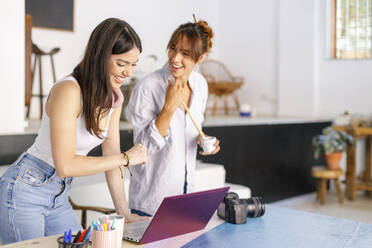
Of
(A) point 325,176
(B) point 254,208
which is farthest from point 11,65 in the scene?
(A) point 325,176

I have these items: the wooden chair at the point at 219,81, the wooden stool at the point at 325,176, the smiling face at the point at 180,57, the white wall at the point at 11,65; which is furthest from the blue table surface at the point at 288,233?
the wooden chair at the point at 219,81

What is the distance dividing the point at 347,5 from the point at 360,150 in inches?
75.7

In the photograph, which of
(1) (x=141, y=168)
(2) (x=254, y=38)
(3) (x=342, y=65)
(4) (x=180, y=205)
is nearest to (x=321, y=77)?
(3) (x=342, y=65)

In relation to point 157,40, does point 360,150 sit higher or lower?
lower

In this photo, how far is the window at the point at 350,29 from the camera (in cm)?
604

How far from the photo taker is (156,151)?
201 centimetres

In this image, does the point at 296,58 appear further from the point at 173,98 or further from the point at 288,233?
the point at 288,233

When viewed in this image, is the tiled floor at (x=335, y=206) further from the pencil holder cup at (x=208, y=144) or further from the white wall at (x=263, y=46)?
the pencil holder cup at (x=208, y=144)

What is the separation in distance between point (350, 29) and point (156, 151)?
4971 millimetres

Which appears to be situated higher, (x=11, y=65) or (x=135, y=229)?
(x=11, y=65)

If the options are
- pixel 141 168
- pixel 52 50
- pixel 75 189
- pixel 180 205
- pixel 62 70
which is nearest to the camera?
pixel 180 205

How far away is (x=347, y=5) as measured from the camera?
6.21 meters

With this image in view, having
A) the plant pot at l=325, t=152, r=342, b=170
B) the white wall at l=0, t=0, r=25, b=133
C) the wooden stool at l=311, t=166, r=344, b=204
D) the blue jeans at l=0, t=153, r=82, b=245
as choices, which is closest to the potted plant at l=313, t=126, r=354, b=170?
the plant pot at l=325, t=152, r=342, b=170

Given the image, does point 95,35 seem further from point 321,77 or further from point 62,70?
point 321,77
